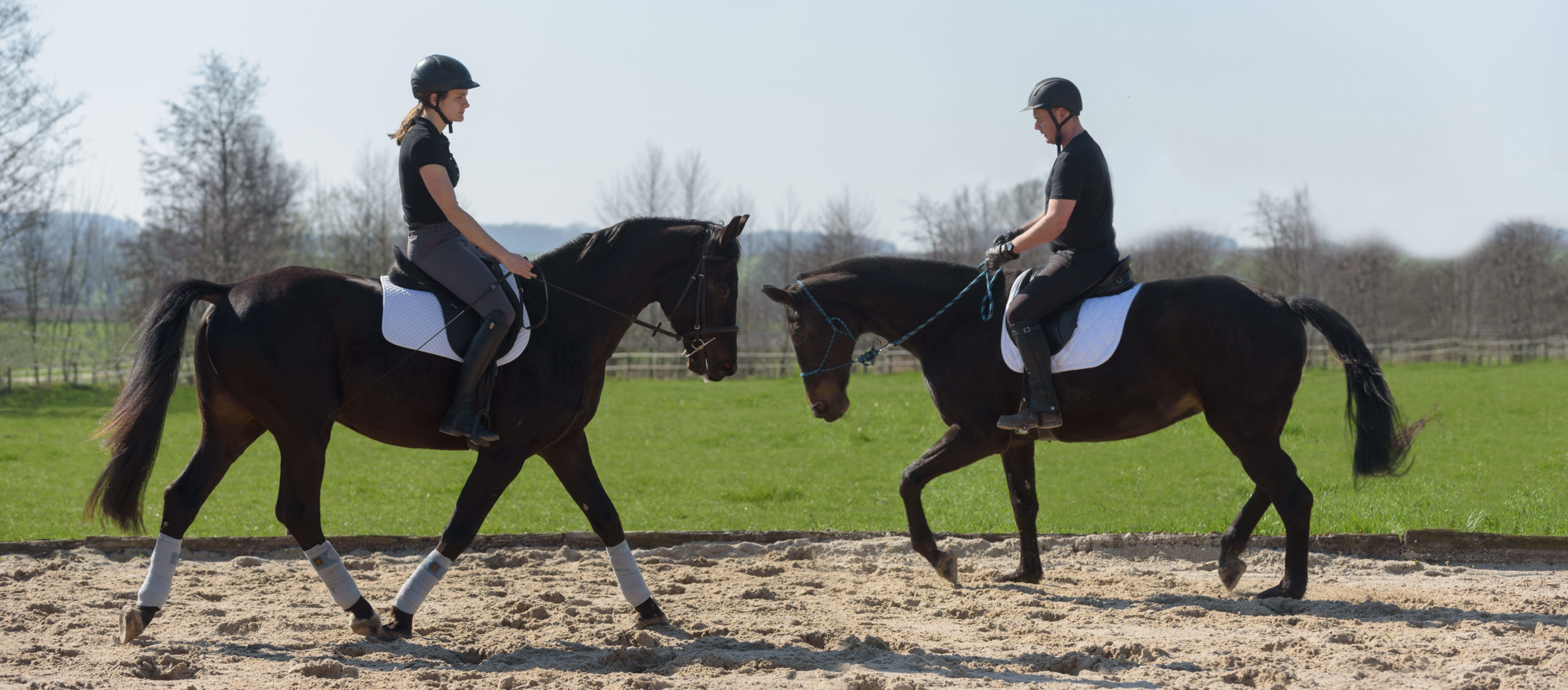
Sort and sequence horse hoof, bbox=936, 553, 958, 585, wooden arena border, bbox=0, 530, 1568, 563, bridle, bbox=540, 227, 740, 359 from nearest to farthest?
bridle, bbox=540, 227, 740, 359
horse hoof, bbox=936, 553, 958, 585
wooden arena border, bbox=0, 530, 1568, 563

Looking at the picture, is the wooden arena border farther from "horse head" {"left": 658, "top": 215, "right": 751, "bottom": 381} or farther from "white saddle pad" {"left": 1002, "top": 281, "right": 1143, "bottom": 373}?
"horse head" {"left": 658, "top": 215, "right": 751, "bottom": 381}

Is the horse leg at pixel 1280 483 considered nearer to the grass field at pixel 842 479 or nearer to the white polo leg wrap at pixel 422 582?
the grass field at pixel 842 479

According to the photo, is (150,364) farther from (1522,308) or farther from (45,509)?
(1522,308)

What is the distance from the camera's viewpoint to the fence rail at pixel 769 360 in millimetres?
30547

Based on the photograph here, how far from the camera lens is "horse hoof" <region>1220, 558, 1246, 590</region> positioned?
6.40m

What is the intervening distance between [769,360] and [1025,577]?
28.8 meters

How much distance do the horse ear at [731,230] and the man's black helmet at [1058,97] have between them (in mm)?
2107

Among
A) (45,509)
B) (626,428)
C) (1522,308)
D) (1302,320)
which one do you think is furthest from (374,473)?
(1522,308)

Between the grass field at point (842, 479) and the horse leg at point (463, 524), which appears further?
the grass field at point (842, 479)

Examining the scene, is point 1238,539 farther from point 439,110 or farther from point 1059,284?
point 439,110

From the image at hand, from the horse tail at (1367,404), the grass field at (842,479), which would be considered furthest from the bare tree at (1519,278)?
the horse tail at (1367,404)

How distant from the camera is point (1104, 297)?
6.50 m

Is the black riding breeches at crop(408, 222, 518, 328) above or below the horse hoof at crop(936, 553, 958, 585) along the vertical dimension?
above

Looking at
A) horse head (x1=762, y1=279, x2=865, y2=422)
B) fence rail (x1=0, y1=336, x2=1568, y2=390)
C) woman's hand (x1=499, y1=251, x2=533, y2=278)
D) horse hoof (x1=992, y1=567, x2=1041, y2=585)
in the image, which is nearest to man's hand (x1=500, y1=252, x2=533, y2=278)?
woman's hand (x1=499, y1=251, x2=533, y2=278)
